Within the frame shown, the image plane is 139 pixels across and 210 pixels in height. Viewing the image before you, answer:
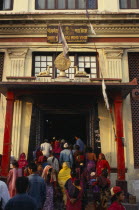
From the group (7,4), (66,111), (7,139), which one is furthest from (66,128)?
(7,4)

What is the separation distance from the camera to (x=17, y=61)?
12.6m

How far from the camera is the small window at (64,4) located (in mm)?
13578

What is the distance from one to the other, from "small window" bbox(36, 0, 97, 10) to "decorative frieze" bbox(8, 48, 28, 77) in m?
2.98

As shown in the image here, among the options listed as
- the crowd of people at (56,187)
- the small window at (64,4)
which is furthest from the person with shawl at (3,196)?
the small window at (64,4)

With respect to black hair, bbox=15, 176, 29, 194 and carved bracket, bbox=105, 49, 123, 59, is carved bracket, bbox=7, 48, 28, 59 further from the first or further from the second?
black hair, bbox=15, 176, 29, 194

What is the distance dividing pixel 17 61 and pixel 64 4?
442 centimetres

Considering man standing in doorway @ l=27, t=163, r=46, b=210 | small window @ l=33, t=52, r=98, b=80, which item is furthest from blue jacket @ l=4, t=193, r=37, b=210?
small window @ l=33, t=52, r=98, b=80

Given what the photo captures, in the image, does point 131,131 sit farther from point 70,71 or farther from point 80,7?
point 80,7

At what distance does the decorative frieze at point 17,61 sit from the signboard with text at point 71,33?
5.16 ft

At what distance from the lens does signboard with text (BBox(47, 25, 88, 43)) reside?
12.8 m

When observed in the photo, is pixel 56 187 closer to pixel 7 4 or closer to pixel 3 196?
pixel 3 196

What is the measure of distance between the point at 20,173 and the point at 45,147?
11.0 feet

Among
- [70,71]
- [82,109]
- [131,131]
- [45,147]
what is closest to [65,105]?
[82,109]

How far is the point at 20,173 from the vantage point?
23.5ft
